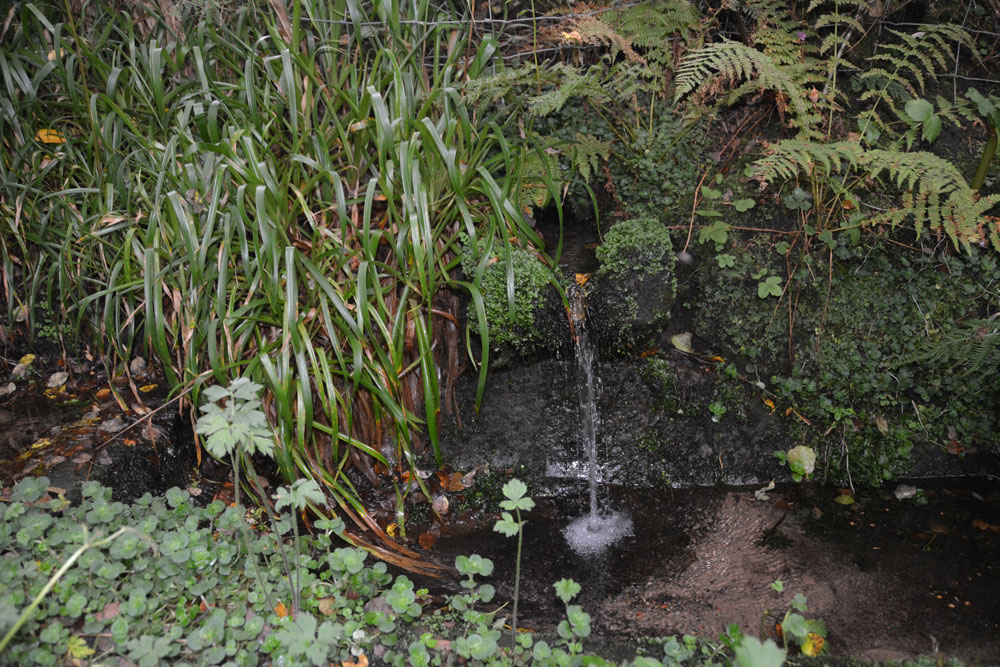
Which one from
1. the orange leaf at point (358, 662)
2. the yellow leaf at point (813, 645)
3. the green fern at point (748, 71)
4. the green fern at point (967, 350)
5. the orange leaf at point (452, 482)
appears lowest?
the orange leaf at point (452, 482)

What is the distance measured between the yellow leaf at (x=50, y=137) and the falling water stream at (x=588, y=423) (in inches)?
110

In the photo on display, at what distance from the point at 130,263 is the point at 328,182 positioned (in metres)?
1.05

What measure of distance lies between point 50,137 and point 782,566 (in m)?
4.08

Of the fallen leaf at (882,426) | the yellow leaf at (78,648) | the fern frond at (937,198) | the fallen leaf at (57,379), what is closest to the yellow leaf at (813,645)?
the fallen leaf at (882,426)

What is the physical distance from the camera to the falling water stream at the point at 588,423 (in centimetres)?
271

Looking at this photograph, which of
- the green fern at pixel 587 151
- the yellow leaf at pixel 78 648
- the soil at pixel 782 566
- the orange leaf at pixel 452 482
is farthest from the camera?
the green fern at pixel 587 151

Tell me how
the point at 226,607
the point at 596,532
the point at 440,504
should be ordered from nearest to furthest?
1. the point at 226,607
2. the point at 596,532
3. the point at 440,504

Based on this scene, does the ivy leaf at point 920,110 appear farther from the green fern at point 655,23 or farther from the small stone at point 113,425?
the small stone at point 113,425

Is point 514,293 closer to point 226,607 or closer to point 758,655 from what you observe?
point 226,607

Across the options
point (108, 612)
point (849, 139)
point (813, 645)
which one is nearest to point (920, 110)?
point (849, 139)

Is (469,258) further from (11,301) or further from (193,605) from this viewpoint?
(11,301)

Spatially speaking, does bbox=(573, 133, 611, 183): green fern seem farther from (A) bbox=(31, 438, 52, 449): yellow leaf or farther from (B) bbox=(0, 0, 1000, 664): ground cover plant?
(A) bbox=(31, 438, 52, 449): yellow leaf

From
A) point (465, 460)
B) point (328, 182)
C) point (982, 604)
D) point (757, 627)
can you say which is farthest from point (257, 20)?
point (982, 604)

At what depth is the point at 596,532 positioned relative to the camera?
2689 mm
